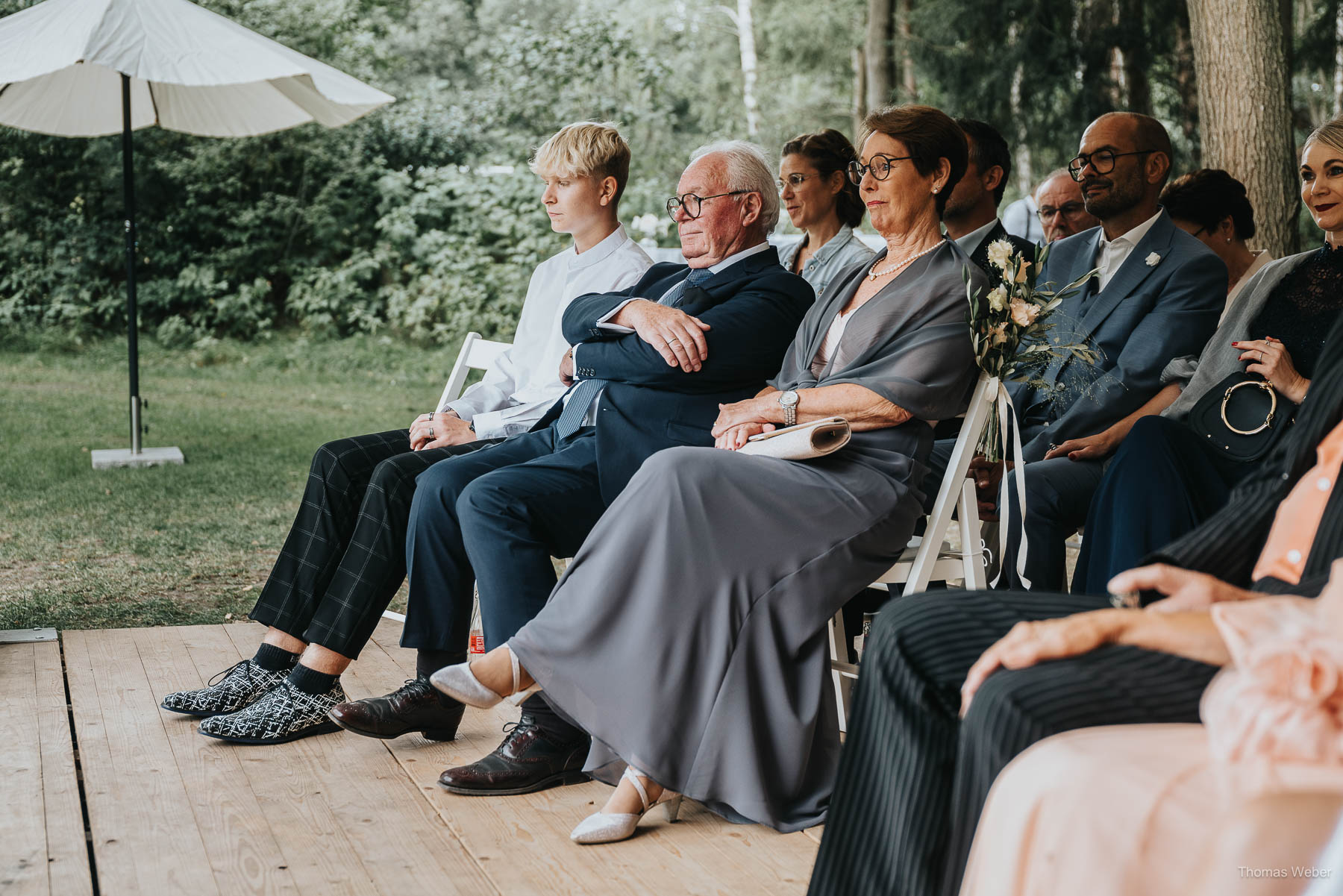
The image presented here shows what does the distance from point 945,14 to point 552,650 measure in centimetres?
914

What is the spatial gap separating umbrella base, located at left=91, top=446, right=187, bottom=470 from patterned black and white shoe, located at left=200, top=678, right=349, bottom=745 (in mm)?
4798

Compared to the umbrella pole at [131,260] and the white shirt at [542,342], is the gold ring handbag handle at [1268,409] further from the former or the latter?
the umbrella pole at [131,260]

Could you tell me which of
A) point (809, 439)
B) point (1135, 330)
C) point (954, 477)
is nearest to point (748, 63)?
point (1135, 330)

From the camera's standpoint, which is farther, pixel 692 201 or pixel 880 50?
pixel 880 50

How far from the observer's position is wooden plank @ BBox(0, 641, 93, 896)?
7.81 ft

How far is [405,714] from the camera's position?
10.1 ft

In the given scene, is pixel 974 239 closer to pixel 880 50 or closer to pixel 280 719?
pixel 280 719

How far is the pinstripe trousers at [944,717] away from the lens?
60.1 inches

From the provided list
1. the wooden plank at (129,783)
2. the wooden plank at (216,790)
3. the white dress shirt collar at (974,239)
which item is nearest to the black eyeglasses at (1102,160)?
the white dress shirt collar at (974,239)

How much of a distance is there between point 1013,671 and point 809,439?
1066 millimetres

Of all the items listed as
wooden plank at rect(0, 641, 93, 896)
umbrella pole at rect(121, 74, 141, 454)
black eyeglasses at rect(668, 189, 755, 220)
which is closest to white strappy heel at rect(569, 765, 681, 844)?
wooden plank at rect(0, 641, 93, 896)

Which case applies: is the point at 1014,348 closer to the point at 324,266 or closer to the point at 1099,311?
the point at 1099,311

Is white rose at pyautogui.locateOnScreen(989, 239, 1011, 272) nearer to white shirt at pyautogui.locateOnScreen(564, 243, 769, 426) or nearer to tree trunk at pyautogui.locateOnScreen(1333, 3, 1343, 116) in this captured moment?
white shirt at pyautogui.locateOnScreen(564, 243, 769, 426)

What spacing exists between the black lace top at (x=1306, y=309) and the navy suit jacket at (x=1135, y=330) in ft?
0.78
